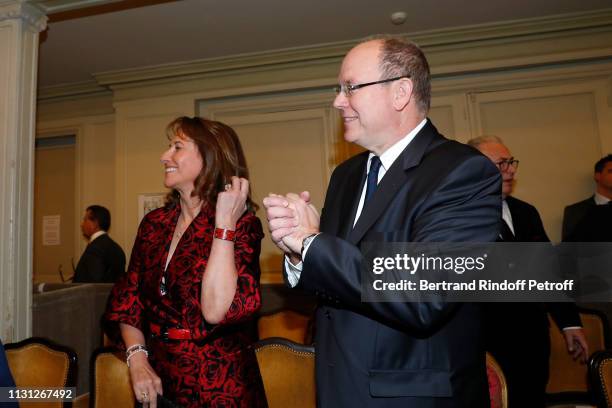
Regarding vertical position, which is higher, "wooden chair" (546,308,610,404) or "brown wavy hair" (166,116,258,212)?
"brown wavy hair" (166,116,258,212)

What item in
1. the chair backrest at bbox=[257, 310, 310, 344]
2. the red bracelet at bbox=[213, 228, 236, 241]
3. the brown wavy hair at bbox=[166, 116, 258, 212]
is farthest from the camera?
the chair backrest at bbox=[257, 310, 310, 344]

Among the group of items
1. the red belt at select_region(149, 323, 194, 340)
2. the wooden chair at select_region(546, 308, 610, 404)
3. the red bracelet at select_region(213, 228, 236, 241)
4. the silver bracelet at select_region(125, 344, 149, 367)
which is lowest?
the wooden chair at select_region(546, 308, 610, 404)

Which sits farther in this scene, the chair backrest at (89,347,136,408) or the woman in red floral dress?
the chair backrest at (89,347,136,408)

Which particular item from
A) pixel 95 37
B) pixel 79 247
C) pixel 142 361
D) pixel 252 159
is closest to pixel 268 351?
pixel 142 361

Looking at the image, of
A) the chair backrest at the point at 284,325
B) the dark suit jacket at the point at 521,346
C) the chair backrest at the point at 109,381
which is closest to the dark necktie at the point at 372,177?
the dark suit jacket at the point at 521,346

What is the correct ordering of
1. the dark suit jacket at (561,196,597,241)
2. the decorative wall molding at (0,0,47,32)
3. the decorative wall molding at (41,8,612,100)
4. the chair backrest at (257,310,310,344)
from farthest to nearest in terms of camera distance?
the decorative wall molding at (41,8,612,100) → the dark suit jacket at (561,196,597,241) → the chair backrest at (257,310,310,344) → the decorative wall molding at (0,0,47,32)

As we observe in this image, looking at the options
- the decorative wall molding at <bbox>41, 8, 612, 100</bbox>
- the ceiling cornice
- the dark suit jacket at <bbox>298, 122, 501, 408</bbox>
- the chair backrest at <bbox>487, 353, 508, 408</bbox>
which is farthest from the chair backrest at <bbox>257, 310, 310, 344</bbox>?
the decorative wall molding at <bbox>41, 8, 612, 100</bbox>

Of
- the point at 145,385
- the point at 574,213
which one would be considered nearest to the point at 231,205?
the point at 145,385

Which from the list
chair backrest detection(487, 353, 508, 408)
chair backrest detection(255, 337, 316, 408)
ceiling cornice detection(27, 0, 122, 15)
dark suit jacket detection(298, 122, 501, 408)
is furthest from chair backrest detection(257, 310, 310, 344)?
ceiling cornice detection(27, 0, 122, 15)

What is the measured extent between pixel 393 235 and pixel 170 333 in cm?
88

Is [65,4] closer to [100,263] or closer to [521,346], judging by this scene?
[100,263]

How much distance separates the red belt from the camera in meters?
1.45

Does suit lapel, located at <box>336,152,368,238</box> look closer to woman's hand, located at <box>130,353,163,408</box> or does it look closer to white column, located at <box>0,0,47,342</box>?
woman's hand, located at <box>130,353,163,408</box>

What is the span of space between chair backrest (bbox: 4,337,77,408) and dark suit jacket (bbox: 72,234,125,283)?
239cm
